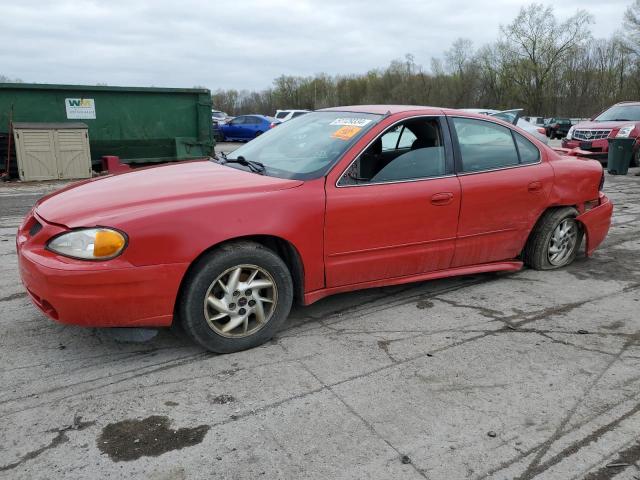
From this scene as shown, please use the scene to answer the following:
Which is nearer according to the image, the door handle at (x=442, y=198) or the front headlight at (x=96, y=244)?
the front headlight at (x=96, y=244)

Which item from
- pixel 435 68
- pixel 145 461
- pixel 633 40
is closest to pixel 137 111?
pixel 145 461

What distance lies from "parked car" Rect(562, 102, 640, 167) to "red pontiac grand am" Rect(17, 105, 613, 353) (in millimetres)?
10204

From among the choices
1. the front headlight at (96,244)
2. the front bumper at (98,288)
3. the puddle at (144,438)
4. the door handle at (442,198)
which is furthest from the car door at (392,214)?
the puddle at (144,438)

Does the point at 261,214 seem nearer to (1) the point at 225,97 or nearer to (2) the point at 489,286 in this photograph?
(2) the point at 489,286

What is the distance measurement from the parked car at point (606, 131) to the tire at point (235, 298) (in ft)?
41.8

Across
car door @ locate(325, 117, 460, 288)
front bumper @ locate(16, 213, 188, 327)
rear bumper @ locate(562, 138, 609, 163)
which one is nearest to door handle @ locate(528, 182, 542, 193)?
car door @ locate(325, 117, 460, 288)

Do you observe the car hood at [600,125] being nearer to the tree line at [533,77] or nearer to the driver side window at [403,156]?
the driver side window at [403,156]

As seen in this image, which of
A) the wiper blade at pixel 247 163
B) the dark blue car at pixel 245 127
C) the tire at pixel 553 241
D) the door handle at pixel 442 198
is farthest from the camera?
the dark blue car at pixel 245 127

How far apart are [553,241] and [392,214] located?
2.05 metres

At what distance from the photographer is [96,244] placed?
9.96 feet

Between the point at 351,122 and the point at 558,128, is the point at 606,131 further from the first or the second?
the point at 558,128

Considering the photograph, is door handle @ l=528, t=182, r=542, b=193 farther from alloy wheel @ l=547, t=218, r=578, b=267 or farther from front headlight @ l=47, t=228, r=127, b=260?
front headlight @ l=47, t=228, r=127, b=260

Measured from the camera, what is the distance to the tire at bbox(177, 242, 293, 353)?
328 cm

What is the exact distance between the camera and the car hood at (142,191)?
10.5 ft
